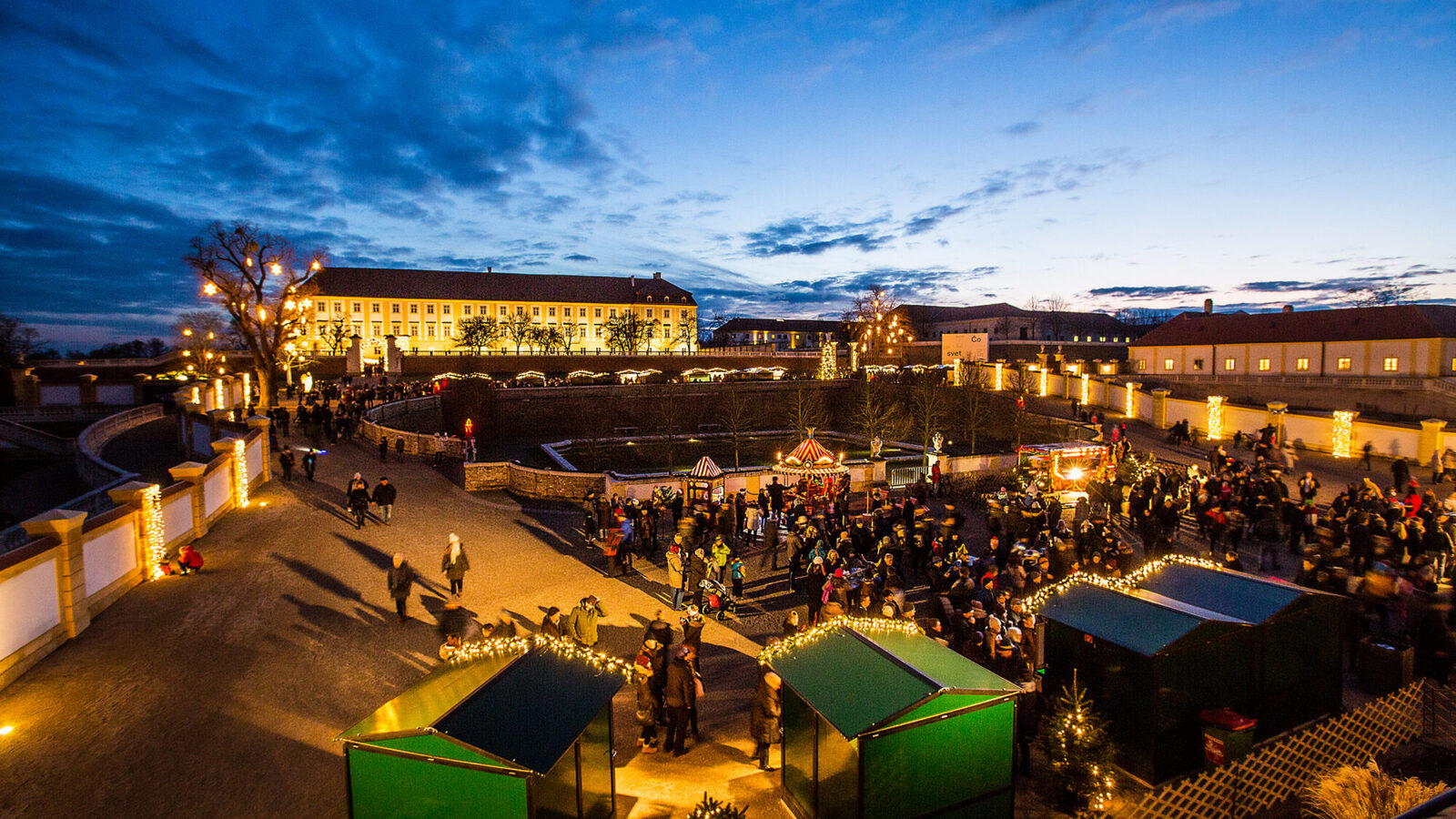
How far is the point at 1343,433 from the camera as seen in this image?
71.3ft

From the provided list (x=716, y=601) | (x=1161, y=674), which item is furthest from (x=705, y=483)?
(x=1161, y=674)

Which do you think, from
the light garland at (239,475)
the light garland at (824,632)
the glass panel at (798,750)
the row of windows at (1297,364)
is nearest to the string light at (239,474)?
the light garland at (239,475)

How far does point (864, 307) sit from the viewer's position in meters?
74.2

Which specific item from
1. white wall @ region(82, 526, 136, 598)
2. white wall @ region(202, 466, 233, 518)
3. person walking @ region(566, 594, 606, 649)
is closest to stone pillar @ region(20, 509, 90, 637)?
white wall @ region(82, 526, 136, 598)

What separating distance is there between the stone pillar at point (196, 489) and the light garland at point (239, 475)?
7.82 feet

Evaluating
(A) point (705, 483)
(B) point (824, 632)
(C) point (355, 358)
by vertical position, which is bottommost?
(A) point (705, 483)

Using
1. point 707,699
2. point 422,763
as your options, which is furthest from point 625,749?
point 422,763

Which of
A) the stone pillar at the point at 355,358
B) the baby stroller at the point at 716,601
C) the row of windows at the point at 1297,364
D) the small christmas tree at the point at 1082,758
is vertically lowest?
the baby stroller at the point at 716,601

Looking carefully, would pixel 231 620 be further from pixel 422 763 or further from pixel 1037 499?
pixel 1037 499

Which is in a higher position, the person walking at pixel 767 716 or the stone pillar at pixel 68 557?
the stone pillar at pixel 68 557

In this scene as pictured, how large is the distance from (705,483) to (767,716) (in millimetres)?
10672

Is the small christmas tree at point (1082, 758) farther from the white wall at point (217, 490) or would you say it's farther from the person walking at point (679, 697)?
the white wall at point (217, 490)

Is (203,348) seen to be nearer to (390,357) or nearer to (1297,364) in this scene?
(390,357)

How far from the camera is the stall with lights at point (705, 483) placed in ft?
54.5
